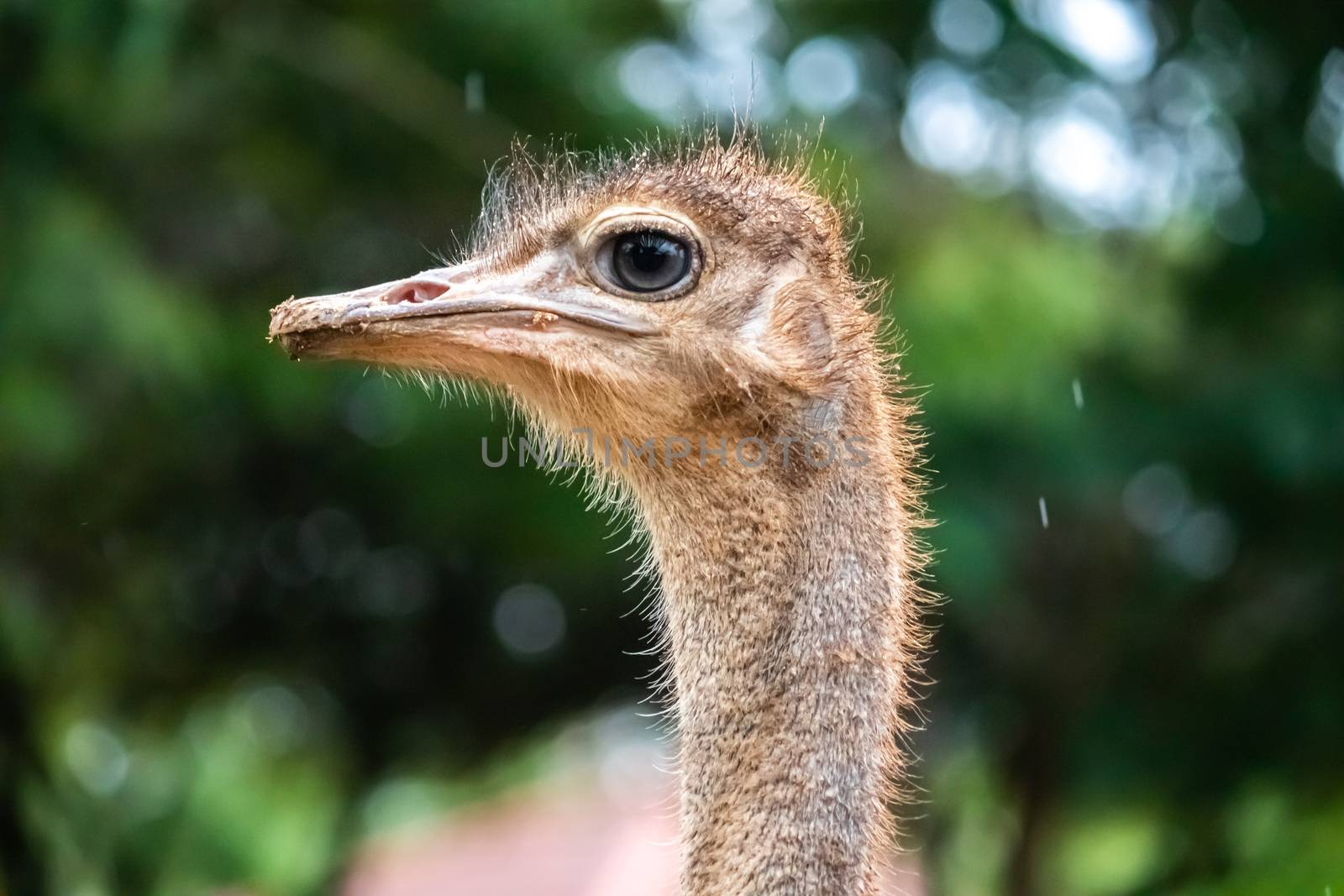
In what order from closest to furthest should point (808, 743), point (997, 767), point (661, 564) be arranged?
point (808, 743), point (661, 564), point (997, 767)

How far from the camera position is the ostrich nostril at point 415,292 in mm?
2453

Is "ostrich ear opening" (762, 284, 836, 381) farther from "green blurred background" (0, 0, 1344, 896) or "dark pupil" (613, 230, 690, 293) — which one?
"green blurred background" (0, 0, 1344, 896)

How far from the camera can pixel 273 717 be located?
7.69 m

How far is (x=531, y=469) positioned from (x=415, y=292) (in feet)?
11.2

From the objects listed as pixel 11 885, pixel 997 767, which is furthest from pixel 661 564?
pixel 997 767

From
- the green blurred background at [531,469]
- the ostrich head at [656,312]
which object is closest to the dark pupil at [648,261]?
the ostrich head at [656,312]

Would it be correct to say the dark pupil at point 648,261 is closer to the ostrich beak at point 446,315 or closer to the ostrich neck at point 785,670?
the ostrich beak at point 446,315

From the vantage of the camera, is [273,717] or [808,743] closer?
[808,743]

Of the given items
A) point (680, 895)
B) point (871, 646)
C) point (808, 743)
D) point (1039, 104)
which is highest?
point (1039, 104)

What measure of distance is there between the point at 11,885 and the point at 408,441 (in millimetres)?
2118

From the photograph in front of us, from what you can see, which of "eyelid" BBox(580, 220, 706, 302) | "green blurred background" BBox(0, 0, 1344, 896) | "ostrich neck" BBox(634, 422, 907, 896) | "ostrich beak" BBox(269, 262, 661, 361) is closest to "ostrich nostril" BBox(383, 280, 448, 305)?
"ostrich beak" BBox(269, 262, 661, 361)

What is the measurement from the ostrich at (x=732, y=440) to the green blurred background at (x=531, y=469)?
2440 mm

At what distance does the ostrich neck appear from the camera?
7.59 ft

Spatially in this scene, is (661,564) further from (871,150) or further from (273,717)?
(273,717)
